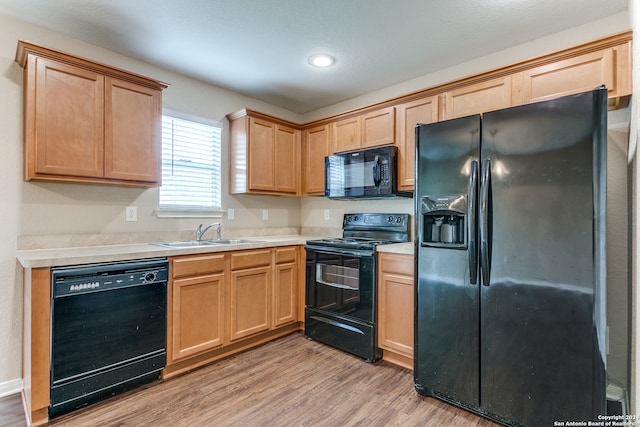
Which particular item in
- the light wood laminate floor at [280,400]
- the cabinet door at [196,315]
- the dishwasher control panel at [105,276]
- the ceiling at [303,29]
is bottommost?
the light wood laminate floor at [280,400]

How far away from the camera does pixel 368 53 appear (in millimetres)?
2646

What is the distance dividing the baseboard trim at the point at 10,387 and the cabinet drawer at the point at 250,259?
1.56 m

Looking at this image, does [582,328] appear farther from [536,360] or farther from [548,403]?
[548,403]

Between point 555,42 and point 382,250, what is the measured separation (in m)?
1.99

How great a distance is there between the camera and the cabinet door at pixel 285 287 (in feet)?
9.92

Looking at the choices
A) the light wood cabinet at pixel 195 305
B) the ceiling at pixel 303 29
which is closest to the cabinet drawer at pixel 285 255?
the light wood cabinet at pixel 195 305

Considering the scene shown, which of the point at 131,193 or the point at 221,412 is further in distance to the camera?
the point at 131,193

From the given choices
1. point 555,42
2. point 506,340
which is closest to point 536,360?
point 506,340

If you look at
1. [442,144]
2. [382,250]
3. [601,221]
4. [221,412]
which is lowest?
[221,412]

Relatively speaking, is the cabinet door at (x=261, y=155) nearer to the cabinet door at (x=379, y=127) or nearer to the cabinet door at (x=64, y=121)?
the cabinet door at (x=379, y=127)

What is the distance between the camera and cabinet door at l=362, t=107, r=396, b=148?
2.94 m

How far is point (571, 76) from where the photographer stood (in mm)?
2066

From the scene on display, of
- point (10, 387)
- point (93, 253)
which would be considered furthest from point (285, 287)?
point (10, 387)

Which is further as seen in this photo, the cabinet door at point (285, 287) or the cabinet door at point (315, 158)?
the cabinet door at point (315, 158)
